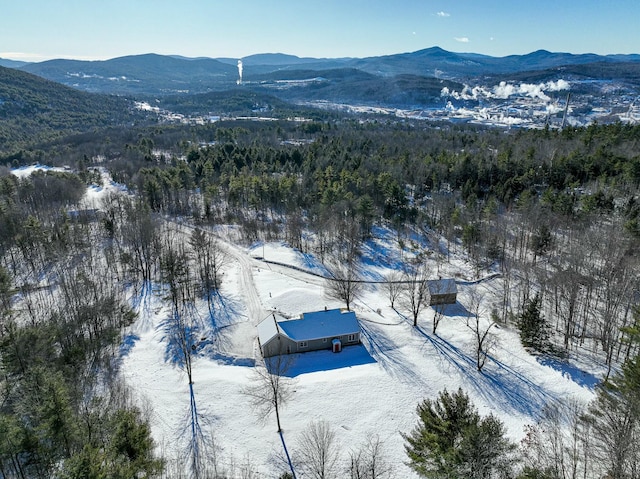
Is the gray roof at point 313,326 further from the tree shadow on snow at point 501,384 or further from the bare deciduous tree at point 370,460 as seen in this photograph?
the bare deciduous tree at point 370,460

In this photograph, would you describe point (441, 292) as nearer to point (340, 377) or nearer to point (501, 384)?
point (501, 384)

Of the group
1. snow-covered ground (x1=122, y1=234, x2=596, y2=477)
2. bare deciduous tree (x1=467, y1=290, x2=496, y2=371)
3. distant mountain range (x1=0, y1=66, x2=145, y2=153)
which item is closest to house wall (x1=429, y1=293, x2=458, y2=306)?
snow-covered ground (x1=122, y1=234, x2=596, y2=477)

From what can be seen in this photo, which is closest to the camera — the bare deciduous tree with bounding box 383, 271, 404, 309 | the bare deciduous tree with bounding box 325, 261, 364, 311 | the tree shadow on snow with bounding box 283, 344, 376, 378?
the tree shadow on snow with bounding box 283, 344, 376, 378

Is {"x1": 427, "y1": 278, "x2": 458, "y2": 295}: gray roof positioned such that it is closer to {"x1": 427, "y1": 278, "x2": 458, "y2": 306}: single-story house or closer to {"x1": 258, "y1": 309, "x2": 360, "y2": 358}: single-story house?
{"x1": 427, "y1": 278, "x2": 458, "y2": 306}: single-story house

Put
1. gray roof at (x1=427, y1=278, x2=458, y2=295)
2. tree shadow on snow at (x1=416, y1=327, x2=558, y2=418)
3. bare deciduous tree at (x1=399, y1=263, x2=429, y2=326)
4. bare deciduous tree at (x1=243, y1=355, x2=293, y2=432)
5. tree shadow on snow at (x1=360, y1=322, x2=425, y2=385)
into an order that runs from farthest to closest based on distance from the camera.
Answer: gray roof at (x1=427, y1=278, x2=458, y2=295)
bare deciduous tree at (x1=399, y1=263, x2=429, y2=326)
tree shadow on snow at (x1=360, y1=322, x2=425, y2=385)
tree shadow on snow at (x1=416, y1=327, x2=558, y2=418)
bare deciduous tree at (x1=243, y1=355, x2=293, y2=432)

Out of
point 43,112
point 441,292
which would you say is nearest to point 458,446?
point 441,292

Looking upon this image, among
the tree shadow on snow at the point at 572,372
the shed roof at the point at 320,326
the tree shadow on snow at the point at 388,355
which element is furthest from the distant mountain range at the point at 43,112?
the tree shadow on snow at the point at 572,372
